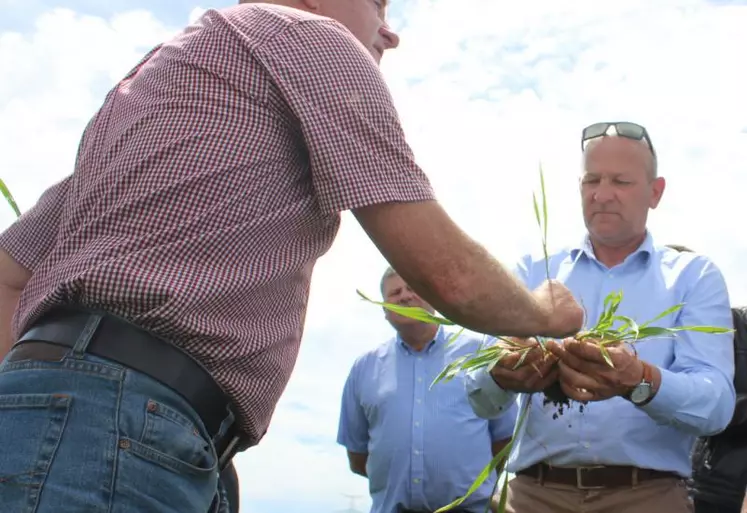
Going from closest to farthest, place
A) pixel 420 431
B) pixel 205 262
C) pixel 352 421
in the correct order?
pixel 205 262 → pixel 420 431 → pixel 352 421

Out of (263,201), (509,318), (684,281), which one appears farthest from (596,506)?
(263,201)

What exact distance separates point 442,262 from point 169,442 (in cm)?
65

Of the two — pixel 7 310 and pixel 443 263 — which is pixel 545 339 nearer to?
pixel 443 263

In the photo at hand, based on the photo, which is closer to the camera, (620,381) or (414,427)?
(620,381)

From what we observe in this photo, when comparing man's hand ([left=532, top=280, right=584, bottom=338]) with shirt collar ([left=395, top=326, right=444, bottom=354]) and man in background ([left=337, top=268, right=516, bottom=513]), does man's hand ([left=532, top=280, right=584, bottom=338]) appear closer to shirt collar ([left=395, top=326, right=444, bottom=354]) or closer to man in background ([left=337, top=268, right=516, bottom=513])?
man in background ([left=337, top=268, right=516, bottom=513])

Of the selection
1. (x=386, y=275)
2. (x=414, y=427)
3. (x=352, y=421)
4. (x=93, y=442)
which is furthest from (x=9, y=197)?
(x=386, y=275)

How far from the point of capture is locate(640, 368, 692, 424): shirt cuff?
3.30 meters

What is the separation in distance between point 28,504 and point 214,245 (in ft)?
1.95

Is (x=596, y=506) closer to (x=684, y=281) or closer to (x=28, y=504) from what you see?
(x=684, y=281)

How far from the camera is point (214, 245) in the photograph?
184 centimetres

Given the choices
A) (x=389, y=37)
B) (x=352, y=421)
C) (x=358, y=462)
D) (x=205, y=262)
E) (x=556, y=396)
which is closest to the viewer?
(x=205, y=262)

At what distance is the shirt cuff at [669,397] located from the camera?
3.30 m

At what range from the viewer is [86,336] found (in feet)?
5.81

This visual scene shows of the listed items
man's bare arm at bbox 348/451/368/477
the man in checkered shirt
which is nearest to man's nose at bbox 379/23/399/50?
the man in checkered shirt
